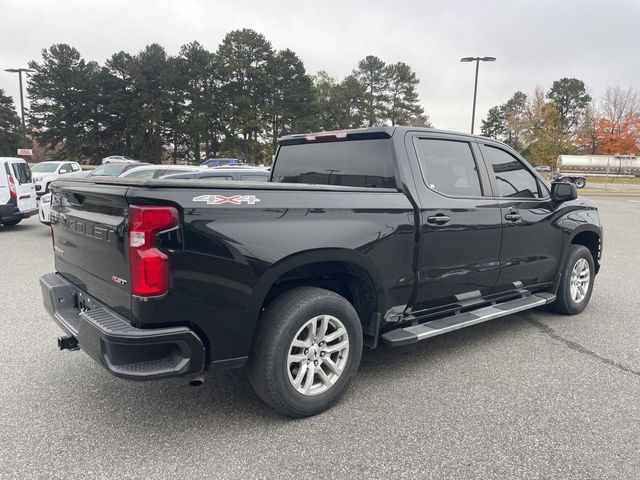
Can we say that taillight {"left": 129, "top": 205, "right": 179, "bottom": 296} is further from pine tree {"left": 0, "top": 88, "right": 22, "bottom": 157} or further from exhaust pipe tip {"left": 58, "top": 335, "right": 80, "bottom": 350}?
pine tree {"left": 0, "top": 88, "right": 22, "bottom": 157}

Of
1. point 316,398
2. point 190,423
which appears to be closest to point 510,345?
point 316,398

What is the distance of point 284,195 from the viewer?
286cm

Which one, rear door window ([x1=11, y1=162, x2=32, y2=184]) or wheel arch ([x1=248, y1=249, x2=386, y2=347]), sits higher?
rear door window ([x1=11, y1=162, x2=32, y2=184])

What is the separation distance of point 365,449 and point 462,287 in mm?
1725

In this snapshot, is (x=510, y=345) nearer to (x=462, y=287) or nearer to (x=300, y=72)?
(x=462, y=287)

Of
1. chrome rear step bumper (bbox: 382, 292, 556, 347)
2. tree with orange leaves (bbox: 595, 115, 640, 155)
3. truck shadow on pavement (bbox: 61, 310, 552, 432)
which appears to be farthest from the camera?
tree with orange leaves (bbox: 595, 115, 640, 155)

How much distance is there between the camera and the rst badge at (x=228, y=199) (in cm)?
257

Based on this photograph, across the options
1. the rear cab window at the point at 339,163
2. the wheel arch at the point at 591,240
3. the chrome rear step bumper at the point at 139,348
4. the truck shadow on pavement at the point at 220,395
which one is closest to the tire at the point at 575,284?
the wheel arch at the point at 591,240

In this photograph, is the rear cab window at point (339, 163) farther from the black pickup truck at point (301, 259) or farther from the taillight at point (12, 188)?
the taillight at point (12, 188)

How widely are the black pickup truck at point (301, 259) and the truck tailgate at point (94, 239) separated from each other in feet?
0.04

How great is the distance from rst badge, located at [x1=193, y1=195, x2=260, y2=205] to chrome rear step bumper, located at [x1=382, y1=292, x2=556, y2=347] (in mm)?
1461

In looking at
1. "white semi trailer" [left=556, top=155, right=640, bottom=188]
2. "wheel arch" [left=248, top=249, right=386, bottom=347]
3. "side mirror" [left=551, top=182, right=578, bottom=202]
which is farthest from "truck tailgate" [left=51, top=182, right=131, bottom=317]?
"white semi trailer" [left=556, top=155, right=640, bottom=188]

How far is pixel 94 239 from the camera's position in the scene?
2.88 metres

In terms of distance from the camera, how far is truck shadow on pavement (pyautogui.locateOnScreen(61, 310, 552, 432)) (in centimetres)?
307
